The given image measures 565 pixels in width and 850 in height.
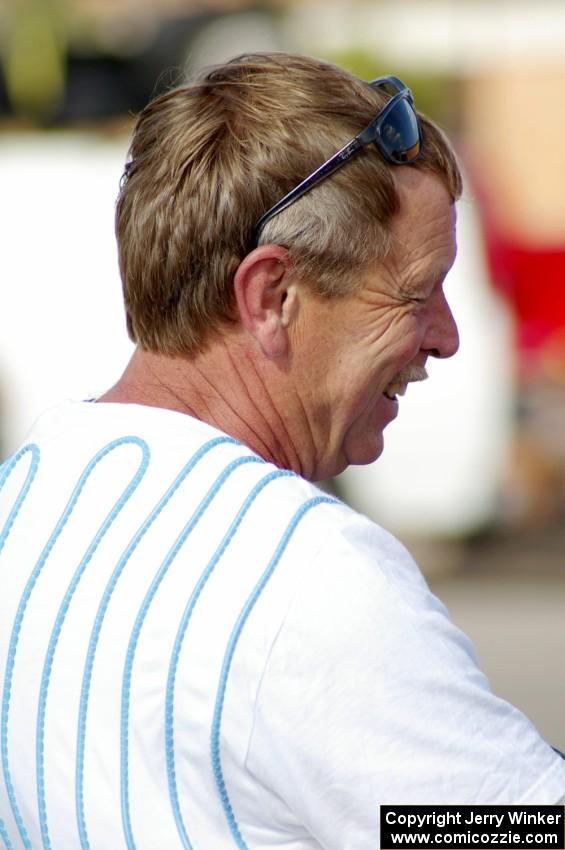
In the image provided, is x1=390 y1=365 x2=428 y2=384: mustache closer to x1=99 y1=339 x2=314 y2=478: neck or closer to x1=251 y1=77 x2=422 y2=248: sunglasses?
x1=99 y1=339 x2=314 y2=478: neck

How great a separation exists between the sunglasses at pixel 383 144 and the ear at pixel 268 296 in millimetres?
25

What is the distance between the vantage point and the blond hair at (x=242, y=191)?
4.95 ft

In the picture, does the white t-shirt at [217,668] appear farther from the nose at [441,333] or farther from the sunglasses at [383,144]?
the nose at [441,333]

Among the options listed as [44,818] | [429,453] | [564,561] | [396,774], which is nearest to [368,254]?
[396,774]

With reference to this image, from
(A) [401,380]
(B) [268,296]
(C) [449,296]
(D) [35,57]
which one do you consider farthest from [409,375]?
(D) [35,57]

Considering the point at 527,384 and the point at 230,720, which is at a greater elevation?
the point at 230,720

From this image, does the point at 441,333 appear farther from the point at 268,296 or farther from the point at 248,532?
the point at 248,532

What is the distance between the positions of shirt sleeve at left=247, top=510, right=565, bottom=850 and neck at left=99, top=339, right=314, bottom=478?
0.30 meters

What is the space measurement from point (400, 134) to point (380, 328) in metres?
0.22

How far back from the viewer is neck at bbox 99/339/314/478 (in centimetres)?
156

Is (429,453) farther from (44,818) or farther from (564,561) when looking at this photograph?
(44,818)

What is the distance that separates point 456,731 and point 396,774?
72mm

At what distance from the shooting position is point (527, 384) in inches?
281

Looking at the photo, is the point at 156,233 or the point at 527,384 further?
the point at 527,384
